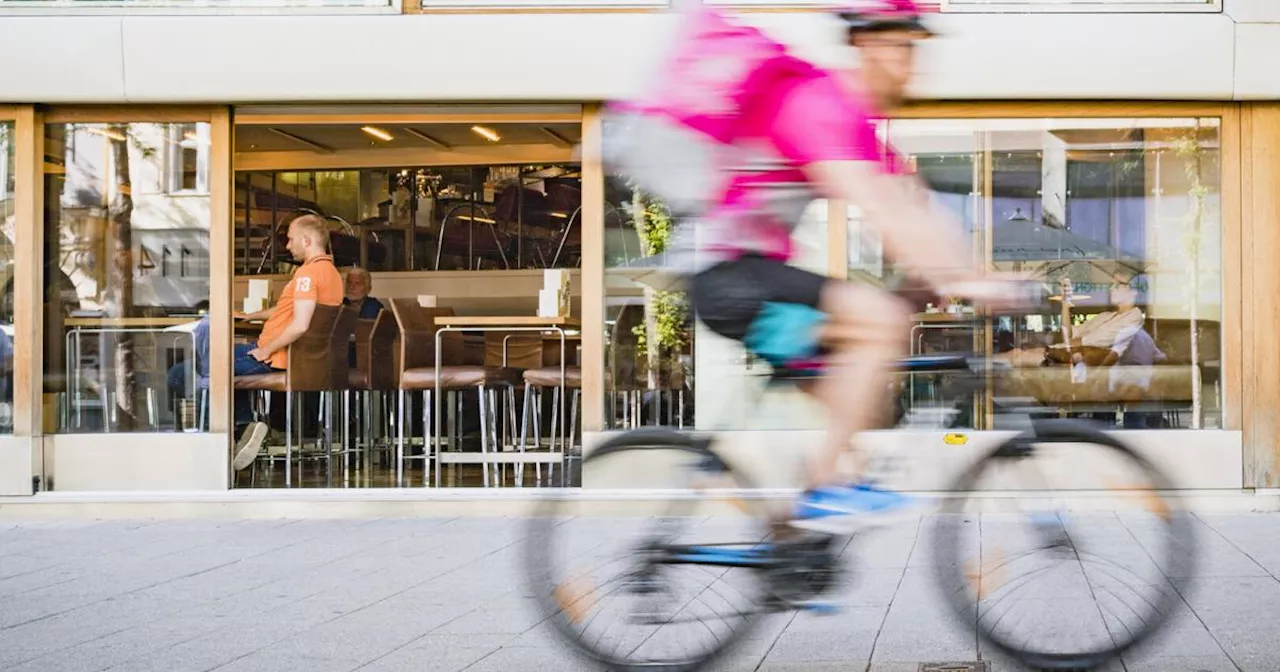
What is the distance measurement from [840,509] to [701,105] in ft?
3.83

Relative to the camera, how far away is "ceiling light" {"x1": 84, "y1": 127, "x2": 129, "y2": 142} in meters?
9.33

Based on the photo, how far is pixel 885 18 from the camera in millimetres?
3875

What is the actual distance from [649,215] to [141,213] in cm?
340

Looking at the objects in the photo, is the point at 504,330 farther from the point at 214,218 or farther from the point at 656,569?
the point at 656,569

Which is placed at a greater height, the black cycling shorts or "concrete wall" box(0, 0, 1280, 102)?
"concrete wall" box(0, 0, 1280, 102)

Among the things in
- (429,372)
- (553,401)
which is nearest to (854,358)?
(429,372)

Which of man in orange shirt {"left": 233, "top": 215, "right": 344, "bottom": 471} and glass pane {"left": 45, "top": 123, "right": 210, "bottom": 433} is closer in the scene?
glass pane {"left": 45, "top": 123, "right": 210, "bottom": 433}

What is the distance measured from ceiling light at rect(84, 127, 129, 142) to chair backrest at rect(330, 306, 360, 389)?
1.91 m

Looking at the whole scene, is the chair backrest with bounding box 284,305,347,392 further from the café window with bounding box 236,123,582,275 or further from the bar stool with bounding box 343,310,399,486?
the café window with bounding box 236,123,582,275

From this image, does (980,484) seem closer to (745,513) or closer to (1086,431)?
(1086,431)

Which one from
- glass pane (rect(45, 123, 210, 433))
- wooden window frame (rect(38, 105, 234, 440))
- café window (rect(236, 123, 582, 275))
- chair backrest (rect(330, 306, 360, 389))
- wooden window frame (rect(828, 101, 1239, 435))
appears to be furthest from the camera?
café window (rect(236, 123, 582, 275))

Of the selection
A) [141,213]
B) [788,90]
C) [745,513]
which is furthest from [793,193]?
[141,213]

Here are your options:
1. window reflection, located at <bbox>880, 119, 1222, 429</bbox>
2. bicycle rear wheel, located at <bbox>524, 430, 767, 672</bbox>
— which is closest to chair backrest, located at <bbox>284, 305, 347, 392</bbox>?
window reflection, located at <bbox>880, 119, 1222, 429</bbox>

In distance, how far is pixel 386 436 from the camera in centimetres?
1202
